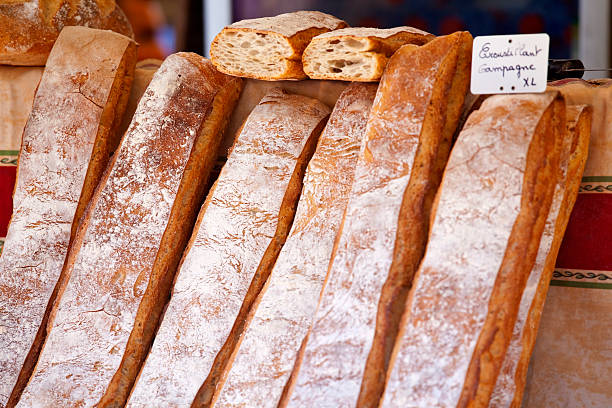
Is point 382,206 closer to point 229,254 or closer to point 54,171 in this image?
point 229,254

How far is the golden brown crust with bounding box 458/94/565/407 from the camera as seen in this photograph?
141 cm

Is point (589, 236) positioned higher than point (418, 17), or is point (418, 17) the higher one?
point (418, 17)

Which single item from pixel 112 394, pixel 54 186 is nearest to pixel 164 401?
pixel 112 394

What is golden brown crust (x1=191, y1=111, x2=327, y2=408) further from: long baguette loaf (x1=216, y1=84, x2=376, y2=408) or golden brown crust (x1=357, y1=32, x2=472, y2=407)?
golden brown crust (x1=357, y1=32, x2=472, y2=407)

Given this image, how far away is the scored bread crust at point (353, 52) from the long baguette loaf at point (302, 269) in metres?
0.11

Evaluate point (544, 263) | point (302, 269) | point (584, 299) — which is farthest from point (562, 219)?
point (302, 269)

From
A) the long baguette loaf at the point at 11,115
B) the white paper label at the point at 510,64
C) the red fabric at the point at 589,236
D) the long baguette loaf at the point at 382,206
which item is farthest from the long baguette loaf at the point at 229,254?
the long baguette loaf at the point at 11,115

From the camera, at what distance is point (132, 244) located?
1.90 meters

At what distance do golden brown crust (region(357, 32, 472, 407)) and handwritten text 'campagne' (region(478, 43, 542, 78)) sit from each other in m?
0.09

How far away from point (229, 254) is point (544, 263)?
0.84 m

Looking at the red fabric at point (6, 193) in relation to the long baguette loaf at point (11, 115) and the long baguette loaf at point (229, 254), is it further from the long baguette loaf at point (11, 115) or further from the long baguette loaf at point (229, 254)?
the long baguette loaf at point (229, 254)

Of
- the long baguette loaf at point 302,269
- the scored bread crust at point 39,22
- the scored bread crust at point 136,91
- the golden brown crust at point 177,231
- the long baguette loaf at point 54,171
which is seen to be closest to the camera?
the long baguette loaf at point 302,269

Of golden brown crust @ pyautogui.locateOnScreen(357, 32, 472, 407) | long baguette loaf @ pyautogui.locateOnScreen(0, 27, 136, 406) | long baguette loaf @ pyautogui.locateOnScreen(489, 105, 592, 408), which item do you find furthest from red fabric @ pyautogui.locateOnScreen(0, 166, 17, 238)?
Answer: long baguette loaf @ pyautogui.locateOnScreen(489, 105, 592, 408)

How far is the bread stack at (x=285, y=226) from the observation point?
1.47 m
